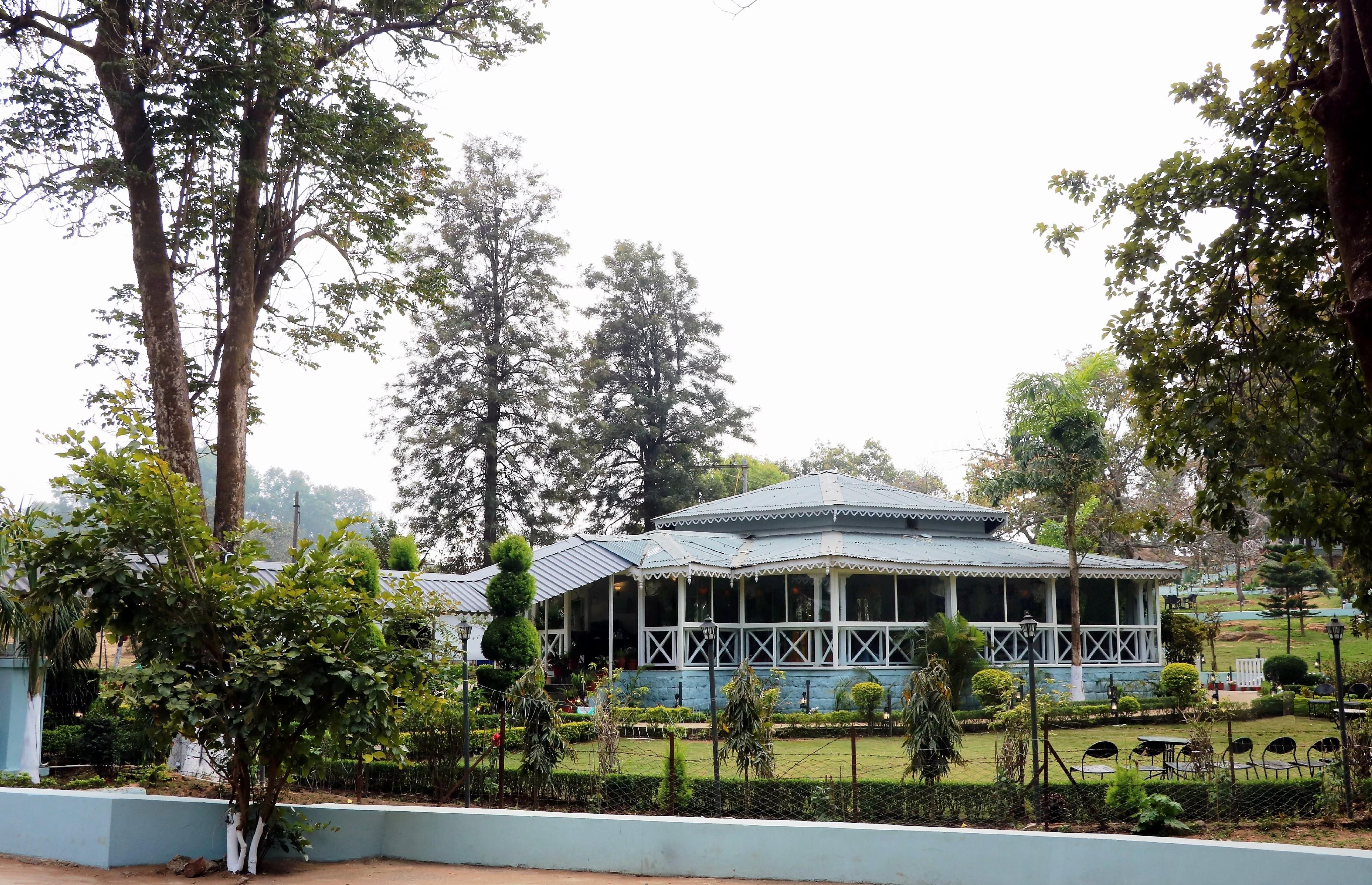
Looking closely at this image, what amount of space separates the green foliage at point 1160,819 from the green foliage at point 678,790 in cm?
409

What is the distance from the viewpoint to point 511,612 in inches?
766

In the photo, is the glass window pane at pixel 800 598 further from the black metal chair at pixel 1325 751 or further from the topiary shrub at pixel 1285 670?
the topiary shrub at pixel 1285 670

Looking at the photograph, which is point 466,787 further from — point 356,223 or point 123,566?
point 356,223

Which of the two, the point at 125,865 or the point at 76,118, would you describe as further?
the point at 76,118

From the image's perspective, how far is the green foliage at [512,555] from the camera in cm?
1950

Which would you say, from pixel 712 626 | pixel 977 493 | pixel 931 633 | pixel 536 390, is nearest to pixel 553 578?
pixel 931 633

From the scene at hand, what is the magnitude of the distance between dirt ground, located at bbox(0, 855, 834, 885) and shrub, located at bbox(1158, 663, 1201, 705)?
15739 millimetres

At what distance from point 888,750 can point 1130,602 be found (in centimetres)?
1124

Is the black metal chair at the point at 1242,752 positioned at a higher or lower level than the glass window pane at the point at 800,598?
lower

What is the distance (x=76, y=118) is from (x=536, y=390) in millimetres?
21061

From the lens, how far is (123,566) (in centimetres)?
781

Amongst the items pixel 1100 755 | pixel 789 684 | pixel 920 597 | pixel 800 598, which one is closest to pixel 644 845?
pixel 1100 755

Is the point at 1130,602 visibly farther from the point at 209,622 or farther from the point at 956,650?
the point at 209,622

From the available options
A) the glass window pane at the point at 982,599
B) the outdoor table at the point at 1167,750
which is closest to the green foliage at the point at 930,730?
the outdoor table at the point at 1167,750
